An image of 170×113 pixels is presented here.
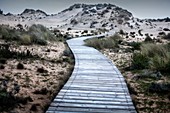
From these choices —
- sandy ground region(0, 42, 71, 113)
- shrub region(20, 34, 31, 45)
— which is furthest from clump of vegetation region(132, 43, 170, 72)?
shrub region(20, 34, 31, 45)

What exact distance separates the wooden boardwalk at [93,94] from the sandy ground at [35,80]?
0.40 meters

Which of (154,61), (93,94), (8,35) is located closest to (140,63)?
(154,61)

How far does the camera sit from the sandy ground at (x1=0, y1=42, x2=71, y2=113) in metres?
7.14

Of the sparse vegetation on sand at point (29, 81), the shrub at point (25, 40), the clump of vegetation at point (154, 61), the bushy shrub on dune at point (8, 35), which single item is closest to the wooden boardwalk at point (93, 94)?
the sparse vegetation on sand at point (29, 81)

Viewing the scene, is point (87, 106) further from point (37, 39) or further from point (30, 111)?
point (37, 39)

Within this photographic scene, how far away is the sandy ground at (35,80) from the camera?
7.14m

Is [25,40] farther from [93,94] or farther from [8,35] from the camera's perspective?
[93,94]

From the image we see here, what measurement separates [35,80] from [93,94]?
9.65 feet

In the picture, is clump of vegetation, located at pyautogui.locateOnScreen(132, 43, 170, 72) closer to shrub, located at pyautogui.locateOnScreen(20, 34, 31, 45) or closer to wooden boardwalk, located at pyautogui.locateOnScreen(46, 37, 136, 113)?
wooden boardwalk, located at pyautogui.locateOnScreen(46, 37, 136, 113)

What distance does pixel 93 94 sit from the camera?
24.5 feet

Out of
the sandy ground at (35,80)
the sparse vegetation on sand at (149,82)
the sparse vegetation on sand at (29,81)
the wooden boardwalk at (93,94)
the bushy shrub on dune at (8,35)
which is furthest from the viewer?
the bushy shrub on dune at (8,35)

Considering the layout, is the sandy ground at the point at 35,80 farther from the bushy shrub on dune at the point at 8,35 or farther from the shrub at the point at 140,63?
the bushy shrub on dune at the point at 8,35

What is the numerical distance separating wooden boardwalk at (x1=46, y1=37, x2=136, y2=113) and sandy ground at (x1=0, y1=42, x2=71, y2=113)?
398mm

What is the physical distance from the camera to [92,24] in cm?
7069
